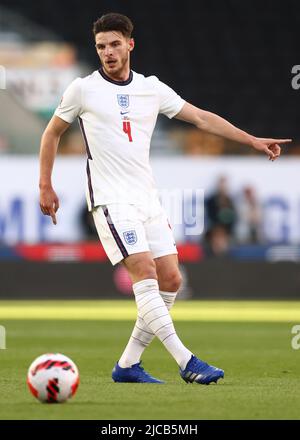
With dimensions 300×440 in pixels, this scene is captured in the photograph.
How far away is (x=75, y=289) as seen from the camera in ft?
65.3

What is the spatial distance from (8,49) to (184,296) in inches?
285

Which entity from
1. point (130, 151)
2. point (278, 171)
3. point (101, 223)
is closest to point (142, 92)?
point (130, 151)

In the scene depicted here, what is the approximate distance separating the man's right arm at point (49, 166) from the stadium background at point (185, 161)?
7.97 meters

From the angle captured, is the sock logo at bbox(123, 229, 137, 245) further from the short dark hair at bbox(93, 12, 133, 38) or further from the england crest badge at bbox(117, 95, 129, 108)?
the short dark hair at bbox(93, 12, 133, 38)

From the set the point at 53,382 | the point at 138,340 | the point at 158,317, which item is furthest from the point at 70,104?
the point at 53,382

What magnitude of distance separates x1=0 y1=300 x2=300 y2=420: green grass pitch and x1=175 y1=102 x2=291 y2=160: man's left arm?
1544mm

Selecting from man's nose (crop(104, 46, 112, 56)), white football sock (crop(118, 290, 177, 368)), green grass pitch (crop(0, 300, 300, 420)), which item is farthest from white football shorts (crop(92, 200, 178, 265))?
man's nose (crop(104, 46, 112, 56))

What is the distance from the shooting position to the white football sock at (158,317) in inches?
295

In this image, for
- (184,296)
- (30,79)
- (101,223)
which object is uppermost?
(30,79)

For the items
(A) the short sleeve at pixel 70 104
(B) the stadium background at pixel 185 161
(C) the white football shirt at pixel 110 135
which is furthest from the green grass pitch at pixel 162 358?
(A) the short sleeve at pixel 70 104

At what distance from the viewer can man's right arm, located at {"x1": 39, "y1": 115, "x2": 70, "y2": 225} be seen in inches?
295

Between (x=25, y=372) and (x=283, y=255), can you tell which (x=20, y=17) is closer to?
(x=283, y=255)

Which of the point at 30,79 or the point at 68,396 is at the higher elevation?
the point at 30,79

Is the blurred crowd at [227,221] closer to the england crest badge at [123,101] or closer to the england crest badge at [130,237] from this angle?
the england crest badge at [123,101]
